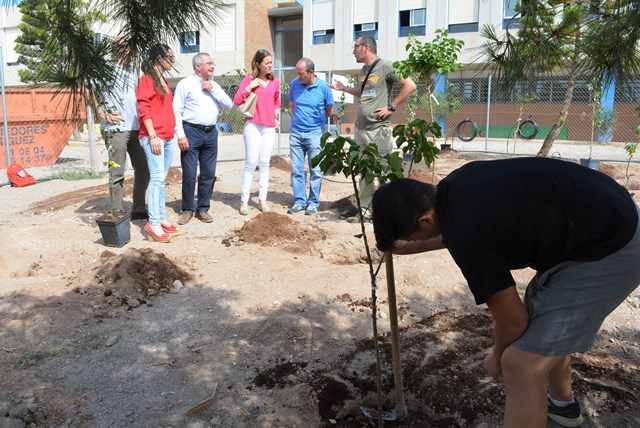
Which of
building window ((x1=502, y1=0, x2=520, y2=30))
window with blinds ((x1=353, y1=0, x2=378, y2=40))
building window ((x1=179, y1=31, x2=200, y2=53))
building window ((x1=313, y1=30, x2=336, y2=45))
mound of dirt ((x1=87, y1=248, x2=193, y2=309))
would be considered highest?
window with blinds ((x1=353, y1=0, x2=378, y2=40))

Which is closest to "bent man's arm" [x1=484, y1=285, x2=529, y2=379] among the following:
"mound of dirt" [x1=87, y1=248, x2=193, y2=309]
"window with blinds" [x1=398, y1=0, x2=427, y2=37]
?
"mound of dirt" [x1=87, y1=248, x2=193, y2=309]

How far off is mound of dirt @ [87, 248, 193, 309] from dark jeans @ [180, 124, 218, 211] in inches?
67.0

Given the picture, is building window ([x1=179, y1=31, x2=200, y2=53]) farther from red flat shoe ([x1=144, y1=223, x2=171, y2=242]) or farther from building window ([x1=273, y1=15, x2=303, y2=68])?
building window ([x1=273, y1=15, x2=303, y2=68])

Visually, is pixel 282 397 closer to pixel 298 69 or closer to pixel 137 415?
pixel 137 415

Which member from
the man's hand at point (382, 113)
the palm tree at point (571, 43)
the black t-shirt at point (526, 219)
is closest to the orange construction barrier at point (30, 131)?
the man's hand at point (382, 113)

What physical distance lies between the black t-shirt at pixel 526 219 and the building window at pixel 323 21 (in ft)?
88.6

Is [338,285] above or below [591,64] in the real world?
below

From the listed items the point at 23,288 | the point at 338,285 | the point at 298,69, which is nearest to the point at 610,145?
the point at 298,69

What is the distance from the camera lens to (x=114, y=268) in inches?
164

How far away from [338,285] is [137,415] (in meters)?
1.83

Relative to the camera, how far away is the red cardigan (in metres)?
5.07

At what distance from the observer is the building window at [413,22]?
82.3ft

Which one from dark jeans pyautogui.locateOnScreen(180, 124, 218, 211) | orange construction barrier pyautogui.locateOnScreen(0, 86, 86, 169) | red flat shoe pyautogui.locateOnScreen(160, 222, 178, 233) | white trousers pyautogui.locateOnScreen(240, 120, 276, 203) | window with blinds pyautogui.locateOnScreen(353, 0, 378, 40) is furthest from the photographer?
window with blinds pyautogui.locateOnScreen(353, 0, 378, 40)

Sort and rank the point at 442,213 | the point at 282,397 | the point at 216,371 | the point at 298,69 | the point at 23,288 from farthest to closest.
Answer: the point at 298,69, the point at 23,288, the point at 216,371, the point at 282,397, the point at 442,213
